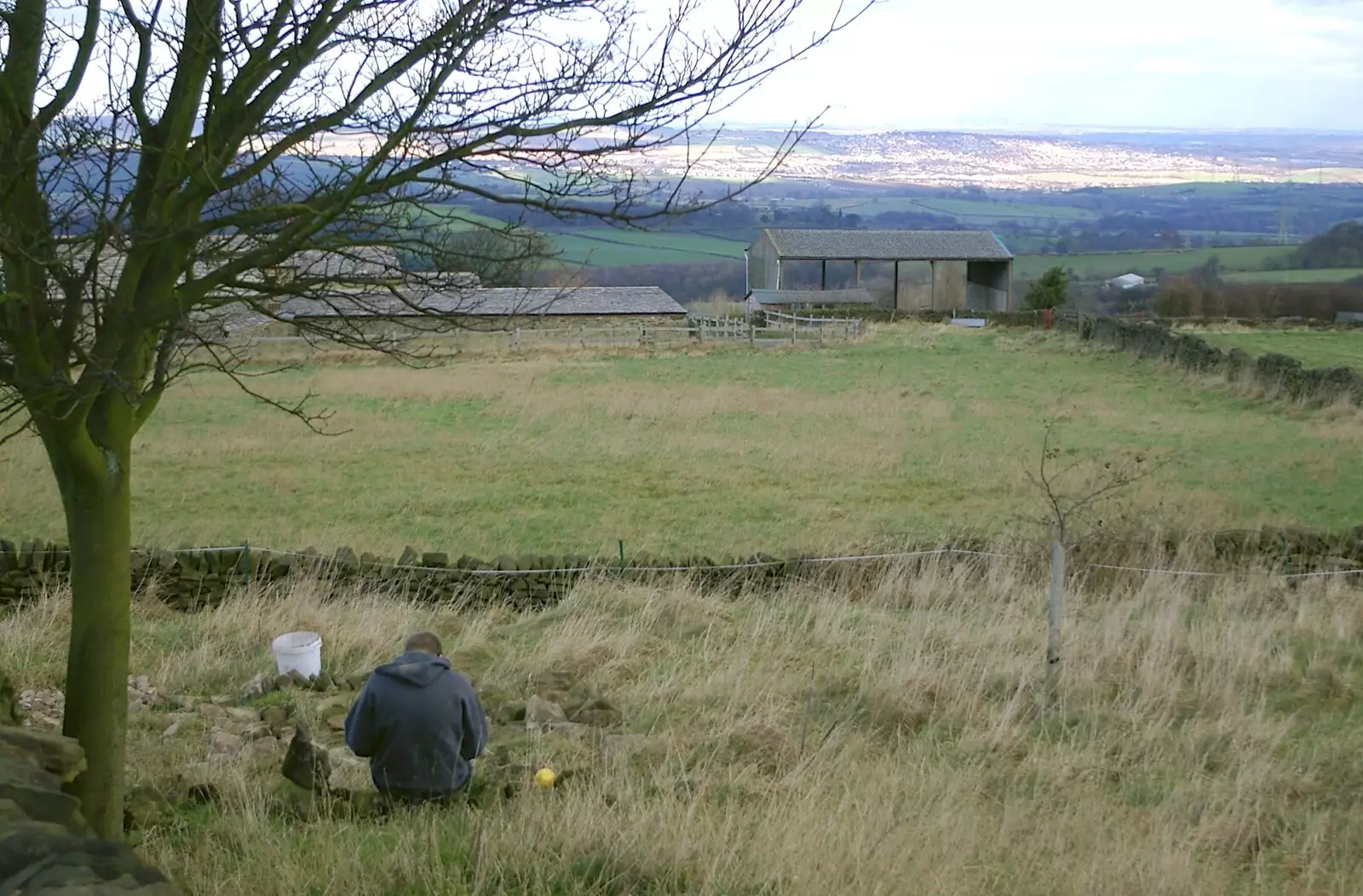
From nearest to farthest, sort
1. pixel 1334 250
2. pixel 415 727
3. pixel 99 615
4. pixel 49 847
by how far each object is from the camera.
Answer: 1. pixel 49 847
2. pixel 99 615
3. pixel 415 727
4. pixel 1334 250

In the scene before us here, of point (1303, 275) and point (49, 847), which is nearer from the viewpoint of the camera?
point (49, 847)

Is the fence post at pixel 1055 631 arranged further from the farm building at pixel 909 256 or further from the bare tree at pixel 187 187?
the farm building at pixel 909 256

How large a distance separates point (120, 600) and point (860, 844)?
281 cm

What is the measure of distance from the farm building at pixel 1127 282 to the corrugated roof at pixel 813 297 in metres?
26.8

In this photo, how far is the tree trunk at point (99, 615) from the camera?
4.29m

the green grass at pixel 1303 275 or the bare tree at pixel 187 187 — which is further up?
the bare tree at pixel 187 187

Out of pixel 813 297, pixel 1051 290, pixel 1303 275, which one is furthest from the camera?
pixel 1303 275

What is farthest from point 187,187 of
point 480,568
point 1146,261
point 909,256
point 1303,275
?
point 1146,261

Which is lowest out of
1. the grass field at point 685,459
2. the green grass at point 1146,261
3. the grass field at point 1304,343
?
the grass field at point 685,459

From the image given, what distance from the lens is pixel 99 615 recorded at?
14.2 ft

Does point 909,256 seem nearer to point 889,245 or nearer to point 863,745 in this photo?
point 889,245

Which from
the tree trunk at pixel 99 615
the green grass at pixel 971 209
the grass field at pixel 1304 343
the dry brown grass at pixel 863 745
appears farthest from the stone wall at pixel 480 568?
the green grass at pixel 971 209

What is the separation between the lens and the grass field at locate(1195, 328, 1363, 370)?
32188mm

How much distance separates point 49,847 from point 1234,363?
29754 millimetres
